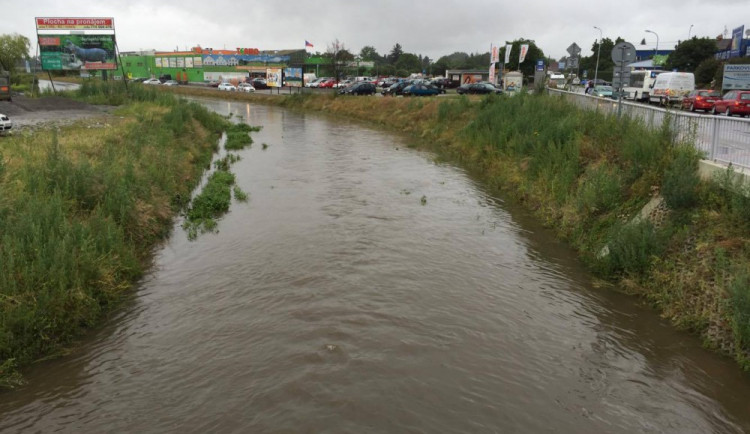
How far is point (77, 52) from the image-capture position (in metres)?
42.2

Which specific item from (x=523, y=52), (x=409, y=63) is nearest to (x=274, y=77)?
(x=523, y=52)

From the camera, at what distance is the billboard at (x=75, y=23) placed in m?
40.5

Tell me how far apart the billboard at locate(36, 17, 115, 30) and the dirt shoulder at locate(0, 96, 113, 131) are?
33.4 feet

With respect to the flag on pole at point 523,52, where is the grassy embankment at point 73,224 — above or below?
below

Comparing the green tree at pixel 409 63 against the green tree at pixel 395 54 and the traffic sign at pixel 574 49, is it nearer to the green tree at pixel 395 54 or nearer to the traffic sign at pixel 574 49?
the green tree at pixel 395 54

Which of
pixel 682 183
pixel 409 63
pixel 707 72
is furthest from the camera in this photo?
pixel 409 63

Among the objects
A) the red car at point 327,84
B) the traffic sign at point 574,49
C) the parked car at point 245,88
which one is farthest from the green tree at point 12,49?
the traffic sign at point 574,49

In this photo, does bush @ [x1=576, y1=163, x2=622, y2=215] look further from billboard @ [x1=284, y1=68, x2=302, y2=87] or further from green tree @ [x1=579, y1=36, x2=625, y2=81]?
green tree @ [x1=579, y1=36, x2=625, y2=81]

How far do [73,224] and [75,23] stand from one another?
39284mm

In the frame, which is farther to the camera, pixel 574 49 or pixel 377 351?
pixel 574 49

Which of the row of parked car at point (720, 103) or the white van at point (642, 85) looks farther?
the white van at point (642, 85)

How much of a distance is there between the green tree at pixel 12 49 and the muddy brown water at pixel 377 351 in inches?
3107

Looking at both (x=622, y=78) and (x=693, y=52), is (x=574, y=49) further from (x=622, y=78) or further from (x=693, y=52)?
(x=693, y=52)

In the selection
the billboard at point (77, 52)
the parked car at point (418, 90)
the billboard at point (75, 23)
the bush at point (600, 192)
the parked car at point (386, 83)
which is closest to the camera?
the bush at point (600, 192)
